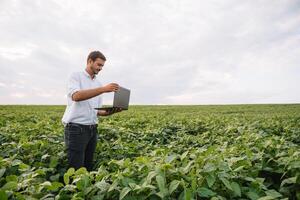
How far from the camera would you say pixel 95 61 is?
4.01 metres

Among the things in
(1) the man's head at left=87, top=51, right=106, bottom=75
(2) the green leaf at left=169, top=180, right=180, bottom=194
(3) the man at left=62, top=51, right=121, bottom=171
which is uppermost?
(1) the man's head at left=87, top=51, right=106, bottom=75

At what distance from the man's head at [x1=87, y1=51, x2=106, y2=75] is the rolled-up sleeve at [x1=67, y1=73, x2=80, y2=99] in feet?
0.75

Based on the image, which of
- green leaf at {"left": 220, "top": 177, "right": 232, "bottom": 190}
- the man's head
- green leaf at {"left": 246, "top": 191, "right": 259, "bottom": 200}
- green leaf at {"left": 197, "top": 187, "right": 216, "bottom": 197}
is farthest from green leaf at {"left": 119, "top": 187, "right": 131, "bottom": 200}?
the man's head

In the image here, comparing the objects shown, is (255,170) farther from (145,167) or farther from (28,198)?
(28,198)

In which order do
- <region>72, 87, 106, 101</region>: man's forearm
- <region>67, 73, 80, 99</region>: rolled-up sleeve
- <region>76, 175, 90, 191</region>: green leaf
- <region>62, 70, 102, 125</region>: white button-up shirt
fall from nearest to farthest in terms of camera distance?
1. <region>76, 175, 90, 191</region>: green leaf
2. <region>72, 87, 106, 101</region>: man's forearm
3. <region>67, 73, 80, 99</region>: rolled-up sleeve
4. <region>62, 70, 102, 125</region>: white button-up shirt

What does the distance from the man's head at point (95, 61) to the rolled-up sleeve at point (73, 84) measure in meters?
0.23

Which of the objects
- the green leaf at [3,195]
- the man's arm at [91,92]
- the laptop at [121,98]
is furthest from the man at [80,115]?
the green leaf at [3,195]

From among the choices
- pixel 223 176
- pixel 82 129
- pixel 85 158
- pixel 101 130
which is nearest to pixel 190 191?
pixel 223 176

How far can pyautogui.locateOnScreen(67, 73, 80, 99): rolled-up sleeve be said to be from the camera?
3.79m

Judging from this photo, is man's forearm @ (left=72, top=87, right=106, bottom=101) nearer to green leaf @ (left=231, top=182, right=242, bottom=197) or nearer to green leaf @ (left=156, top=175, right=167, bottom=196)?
green leaf @ (left=156, top=175, right=167, bottom=196)

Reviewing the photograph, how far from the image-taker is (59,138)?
5.50 meters

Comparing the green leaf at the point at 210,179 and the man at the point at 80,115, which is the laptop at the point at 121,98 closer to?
the man at the point at 80,115

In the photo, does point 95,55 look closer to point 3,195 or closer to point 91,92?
point 91,92

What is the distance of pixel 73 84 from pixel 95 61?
1.37 feet
